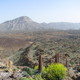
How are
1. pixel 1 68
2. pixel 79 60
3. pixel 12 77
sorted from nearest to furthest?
pixel 12 77 → pixel 1 68 → pixel 79 60

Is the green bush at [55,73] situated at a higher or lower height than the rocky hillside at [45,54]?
higher

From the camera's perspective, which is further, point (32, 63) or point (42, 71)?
point (32, 63)

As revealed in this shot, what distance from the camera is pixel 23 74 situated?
19.2 meters

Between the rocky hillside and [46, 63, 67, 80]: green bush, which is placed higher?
[46, 63, 67, 80]: green bush

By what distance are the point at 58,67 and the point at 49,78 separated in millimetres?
1121

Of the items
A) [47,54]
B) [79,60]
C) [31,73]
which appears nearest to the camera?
[31,73]

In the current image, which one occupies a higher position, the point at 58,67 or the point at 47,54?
the point at 58,67

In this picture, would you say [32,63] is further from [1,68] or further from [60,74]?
[60,74]

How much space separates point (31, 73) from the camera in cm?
2011

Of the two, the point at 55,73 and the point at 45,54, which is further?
the point at 45,54

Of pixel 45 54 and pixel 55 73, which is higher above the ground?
pixel 55 73

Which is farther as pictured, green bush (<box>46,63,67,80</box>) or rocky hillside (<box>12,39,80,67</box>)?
rocky hillside (<box>12,39,80,67</box>)

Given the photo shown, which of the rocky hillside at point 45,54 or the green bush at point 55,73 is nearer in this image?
the green bush at point 55,73

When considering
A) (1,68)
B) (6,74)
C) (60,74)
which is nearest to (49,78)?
(60,74)
